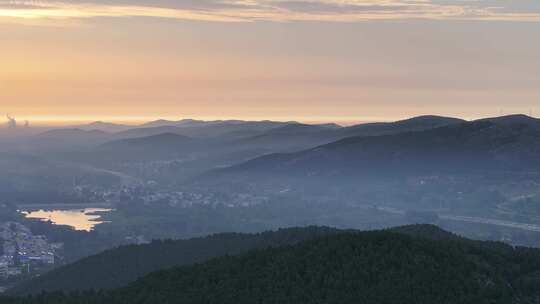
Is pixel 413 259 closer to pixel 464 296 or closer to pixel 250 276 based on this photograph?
pixel 464 296

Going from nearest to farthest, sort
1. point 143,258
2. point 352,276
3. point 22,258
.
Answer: point 352,276 → point 143,258 → point 22,258

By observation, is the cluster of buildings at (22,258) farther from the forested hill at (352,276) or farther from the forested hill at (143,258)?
the forested hill at (352,276)

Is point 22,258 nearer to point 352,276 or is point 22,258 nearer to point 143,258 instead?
point 143,258

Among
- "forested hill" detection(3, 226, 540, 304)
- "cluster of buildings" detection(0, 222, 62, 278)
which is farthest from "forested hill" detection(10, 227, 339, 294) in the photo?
"cluster of buildings" detection(0, 222, 62, 278)

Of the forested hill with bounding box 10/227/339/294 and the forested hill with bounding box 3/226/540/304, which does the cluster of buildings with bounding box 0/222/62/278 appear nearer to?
the forested hill with bounding box 10/227/339/294

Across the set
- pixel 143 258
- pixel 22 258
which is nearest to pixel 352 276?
pixel 143 258

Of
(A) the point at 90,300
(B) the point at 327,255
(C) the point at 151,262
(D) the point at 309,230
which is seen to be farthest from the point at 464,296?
(C) the point at 151,262

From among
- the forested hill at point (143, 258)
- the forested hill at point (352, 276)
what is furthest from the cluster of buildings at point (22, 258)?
the forested hill at point (352, 276)
